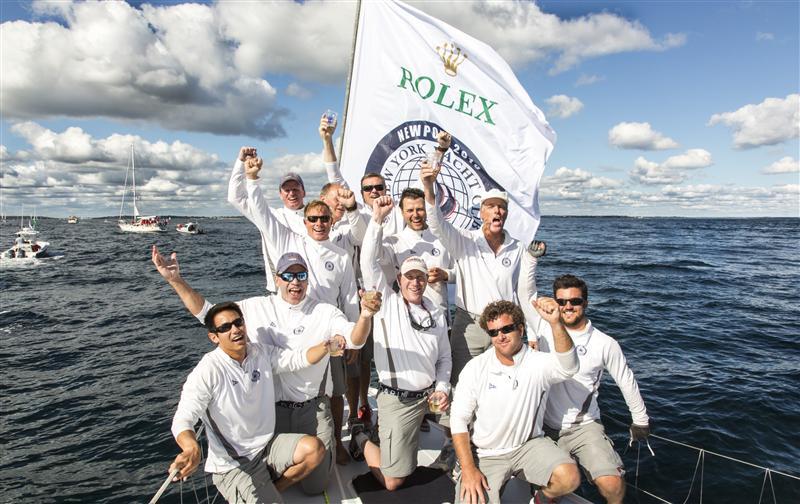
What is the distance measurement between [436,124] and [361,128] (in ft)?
4.33

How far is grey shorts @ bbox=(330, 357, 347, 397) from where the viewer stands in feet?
15.1

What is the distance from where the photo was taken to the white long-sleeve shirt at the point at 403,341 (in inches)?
166

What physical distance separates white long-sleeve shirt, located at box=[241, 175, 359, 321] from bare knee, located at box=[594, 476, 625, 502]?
2.88 m

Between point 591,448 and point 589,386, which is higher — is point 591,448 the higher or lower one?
the lower one

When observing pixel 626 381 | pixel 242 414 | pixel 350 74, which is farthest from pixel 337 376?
pixel 350 74

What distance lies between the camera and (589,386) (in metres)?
4.18

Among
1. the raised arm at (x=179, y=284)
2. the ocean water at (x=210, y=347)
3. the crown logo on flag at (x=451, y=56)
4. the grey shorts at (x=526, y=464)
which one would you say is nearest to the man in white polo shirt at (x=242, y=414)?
the raised arm at (x=179, y=284)

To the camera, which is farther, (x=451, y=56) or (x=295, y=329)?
(x=451, y=56)

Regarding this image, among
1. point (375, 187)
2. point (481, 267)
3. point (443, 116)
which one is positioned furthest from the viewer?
point (443, 116)

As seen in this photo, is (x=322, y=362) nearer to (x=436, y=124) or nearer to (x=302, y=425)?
(x=302, y=425)

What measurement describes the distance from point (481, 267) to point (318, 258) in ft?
6.04

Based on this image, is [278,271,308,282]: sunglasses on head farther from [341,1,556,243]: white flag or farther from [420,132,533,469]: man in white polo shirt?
[341,1,556,243]: white flag

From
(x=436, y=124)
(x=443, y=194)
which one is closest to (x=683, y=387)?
(x=443, y=194)

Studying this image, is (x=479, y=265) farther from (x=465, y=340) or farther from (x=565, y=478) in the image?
(x=565, y=478)
